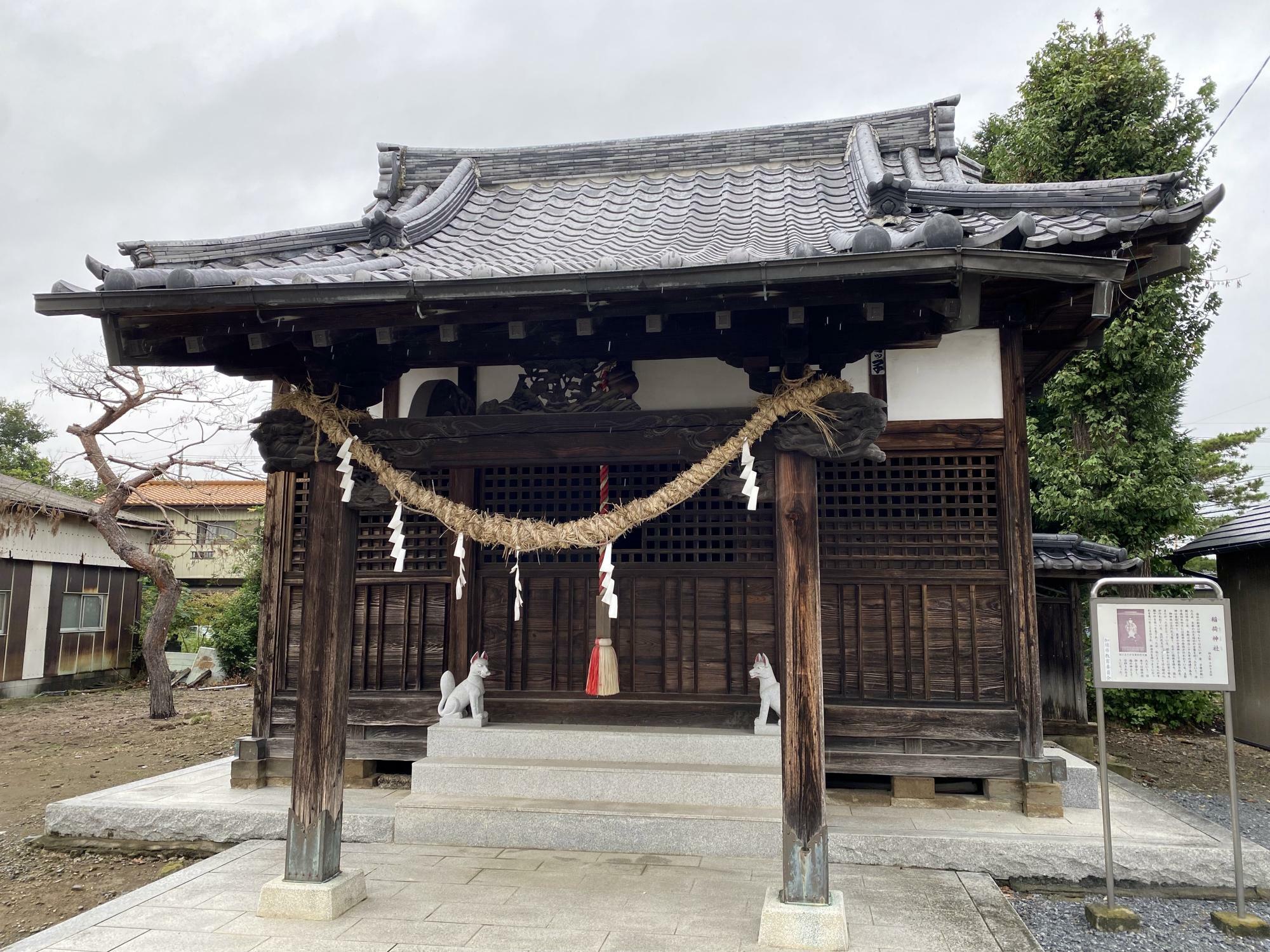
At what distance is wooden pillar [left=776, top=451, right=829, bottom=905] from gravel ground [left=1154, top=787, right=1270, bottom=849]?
17.1 feet

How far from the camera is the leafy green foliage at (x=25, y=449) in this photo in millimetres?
27250

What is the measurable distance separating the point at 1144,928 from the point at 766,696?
2.80 meters

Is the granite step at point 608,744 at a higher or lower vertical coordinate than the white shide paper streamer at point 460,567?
lower

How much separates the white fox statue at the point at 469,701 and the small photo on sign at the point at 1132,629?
481 centimetres

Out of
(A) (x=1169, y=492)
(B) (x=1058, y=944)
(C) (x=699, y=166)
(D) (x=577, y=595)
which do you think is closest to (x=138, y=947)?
(D) (x=577, y=595)

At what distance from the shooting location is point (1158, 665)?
5.28 m

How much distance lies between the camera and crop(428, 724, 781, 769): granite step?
6.41 meters

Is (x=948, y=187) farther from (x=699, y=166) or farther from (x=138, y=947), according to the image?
(x=138, y=947)

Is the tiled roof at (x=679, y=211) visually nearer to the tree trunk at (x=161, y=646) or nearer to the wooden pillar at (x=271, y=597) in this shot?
the wooden pillar at (x=271, y=597)

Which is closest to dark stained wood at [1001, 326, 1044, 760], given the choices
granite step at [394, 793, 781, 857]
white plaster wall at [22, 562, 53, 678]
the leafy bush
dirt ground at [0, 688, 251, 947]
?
granite step at [394, 793, 781, 857]

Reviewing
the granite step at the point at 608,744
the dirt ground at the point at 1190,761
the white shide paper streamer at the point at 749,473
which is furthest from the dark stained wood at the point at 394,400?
the dirt ground at the point at 1190,761

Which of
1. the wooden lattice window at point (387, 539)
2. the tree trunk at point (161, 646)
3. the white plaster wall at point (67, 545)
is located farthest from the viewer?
the white plaster wall at point (67, 545)

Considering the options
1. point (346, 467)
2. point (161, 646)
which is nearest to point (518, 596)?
point (346, 467)

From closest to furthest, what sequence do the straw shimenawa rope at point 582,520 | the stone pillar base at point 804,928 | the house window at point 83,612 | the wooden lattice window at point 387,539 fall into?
the stone pillar base at point 804,928
the straw shimenawa rope at point 582,520
the wooden lattice window at point 387,539
the house window at point 83,612
